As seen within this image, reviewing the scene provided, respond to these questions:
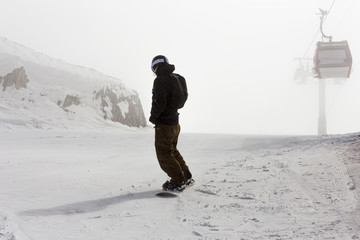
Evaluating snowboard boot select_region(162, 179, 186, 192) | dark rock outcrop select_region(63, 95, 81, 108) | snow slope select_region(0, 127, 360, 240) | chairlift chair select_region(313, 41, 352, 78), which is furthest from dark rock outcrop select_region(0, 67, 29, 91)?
chairlift chair select_region(313, 41, 352, 78)

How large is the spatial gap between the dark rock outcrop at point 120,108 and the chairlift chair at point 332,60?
392 inches

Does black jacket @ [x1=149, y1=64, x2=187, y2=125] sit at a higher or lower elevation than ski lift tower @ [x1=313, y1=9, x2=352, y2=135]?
lower

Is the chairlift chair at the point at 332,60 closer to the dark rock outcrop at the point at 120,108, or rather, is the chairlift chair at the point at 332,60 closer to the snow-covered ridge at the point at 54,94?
the dark rock outcrop at the point at 120,108

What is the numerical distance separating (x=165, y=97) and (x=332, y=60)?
1555 cm

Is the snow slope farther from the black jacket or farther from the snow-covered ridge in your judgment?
the snow-covered ridge

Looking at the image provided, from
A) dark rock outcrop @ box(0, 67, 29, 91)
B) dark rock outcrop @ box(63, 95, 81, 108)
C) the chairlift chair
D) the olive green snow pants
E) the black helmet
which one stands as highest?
the chairlift chair

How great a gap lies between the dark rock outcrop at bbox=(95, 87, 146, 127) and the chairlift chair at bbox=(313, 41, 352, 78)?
995 centimetres

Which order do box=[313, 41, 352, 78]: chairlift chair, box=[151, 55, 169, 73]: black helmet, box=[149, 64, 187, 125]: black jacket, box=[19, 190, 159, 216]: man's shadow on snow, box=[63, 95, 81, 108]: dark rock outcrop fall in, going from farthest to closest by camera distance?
box=[313, 41, 352, 78]: chairlift chair, box=[63, 95, 81, 108]: dark rock outcrop, box=[151, 55, 169, 73]: black helmet, box=[149, 64, 187, 125]: black jacket, box=[19, 190, 159, 216]: man's shadow on snow

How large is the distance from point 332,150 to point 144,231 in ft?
15.5

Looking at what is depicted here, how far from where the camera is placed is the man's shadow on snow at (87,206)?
297 centimetres

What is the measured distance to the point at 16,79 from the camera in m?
14.4

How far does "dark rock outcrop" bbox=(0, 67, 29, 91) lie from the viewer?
1415cm

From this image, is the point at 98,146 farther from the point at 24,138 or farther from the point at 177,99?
the point at 177,99

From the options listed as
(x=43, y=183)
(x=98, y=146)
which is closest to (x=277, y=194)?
(x=43, y=183)
